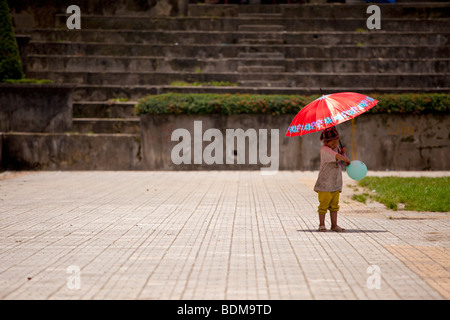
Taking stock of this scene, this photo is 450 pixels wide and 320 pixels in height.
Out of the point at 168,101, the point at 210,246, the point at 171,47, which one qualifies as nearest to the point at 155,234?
the point at 210,246

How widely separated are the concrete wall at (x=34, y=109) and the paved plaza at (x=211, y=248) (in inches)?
328

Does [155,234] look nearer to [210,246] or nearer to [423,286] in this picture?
[210,246]

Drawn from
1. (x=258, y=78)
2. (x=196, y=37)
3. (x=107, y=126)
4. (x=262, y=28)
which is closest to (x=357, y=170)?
(x=107, y=126)

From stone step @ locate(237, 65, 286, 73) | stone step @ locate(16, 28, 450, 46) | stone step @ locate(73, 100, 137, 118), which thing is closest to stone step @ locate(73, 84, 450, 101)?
stone step @ locate(73, 100, 137, 118)

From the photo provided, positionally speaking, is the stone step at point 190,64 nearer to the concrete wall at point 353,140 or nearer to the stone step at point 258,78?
the stone step at point 258,78

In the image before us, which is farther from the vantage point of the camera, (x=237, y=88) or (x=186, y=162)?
(x=237, y=88)

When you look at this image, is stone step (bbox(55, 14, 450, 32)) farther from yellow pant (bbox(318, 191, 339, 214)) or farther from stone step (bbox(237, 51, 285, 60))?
yellow pant (bbox(318, 191, 339, 214))

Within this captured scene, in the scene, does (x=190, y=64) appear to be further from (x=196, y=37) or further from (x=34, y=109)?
(x=34, y=109)

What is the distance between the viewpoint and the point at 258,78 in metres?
27.7

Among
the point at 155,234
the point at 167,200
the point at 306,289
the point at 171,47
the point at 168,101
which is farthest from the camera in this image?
the point at 171,47

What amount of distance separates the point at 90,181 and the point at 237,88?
8079 millimetres

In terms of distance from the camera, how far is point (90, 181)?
64.0 feet

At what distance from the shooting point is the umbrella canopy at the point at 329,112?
33.2 feet

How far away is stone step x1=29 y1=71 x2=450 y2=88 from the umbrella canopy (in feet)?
53.5
